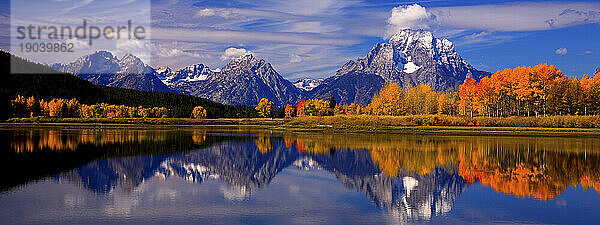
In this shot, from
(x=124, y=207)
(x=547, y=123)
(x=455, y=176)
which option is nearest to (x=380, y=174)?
(x=455, y=176)

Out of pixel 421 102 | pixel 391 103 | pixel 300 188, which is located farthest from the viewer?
pixel 421 102

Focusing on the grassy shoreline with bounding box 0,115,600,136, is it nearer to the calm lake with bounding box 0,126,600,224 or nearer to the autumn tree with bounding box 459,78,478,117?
the autumn tree with bounding box 459,78,478,117

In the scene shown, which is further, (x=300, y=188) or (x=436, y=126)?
(x=436, y=126)

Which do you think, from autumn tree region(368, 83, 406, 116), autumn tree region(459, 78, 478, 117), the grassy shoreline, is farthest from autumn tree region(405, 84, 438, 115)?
the grassy shoreline

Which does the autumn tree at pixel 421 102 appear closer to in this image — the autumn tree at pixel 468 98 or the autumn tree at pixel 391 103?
the autumn tree at pixel 391 103

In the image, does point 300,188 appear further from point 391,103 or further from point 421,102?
point 421,102

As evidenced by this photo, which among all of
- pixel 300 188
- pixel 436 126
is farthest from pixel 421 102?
pixel 300 188

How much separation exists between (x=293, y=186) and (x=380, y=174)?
26.8ft

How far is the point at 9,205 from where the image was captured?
24.2 meters

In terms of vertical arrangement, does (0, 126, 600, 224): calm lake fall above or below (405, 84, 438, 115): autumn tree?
below

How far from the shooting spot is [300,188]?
32.6 m

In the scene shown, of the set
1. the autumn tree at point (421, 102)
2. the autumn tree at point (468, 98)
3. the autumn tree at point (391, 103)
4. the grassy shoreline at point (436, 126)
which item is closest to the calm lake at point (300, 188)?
the grassy shoreline at point (436, 126)

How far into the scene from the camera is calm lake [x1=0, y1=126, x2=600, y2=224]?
23.1m

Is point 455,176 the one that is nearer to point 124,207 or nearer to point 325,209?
point 325,209
